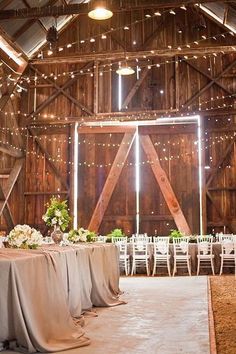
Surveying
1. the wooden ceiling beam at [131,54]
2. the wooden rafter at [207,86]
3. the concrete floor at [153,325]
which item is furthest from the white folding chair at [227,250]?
the wooden ceiling beam at [131,54]

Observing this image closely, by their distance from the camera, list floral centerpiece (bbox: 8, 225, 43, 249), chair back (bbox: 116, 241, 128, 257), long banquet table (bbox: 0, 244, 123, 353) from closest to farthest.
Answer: long banquet table (bbox: 0, 244, 123, 353)
floral centerpiece (bbox: 8, 225, 43, 249)
chair back (bbox: 116, 241, 128, 257)

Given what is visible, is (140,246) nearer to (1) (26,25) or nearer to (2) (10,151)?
(2) (10,151)

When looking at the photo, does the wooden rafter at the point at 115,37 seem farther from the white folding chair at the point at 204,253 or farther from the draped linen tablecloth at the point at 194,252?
the white folding chair at the point at 204,253

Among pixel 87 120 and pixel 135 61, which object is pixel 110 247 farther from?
pixel 135 61

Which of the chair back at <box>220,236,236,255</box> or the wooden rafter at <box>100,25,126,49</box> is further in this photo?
the wooden rafter at <box>100,25,126,49</box>

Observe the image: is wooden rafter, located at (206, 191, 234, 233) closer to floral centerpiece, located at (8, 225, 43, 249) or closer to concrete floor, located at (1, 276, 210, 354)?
concrete floor, located at (1, 276, 210, 354)

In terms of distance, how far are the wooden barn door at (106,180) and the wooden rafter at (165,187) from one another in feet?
1.44

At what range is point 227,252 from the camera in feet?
34.2

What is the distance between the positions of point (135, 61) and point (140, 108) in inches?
53.6

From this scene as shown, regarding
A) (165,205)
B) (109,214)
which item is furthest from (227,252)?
(109,214)

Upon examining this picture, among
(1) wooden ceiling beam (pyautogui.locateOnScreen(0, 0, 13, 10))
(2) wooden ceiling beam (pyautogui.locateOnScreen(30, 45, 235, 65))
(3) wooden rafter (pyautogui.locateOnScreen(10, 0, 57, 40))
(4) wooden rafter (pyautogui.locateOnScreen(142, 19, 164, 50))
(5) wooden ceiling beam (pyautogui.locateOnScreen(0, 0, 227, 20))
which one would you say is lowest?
(5) wooden ceiling beam (pyautogui.locateOnScreen(0, 0, 227, 20))

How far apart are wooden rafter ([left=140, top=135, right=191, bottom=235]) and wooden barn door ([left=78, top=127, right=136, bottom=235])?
44 cm

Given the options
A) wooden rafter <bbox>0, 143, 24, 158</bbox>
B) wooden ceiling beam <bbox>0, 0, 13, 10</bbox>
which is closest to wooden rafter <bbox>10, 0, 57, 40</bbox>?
wooden ceiling beam <bbox>0, 0, 13, 10</bbox>

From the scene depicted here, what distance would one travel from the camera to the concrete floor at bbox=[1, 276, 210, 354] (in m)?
3.77
